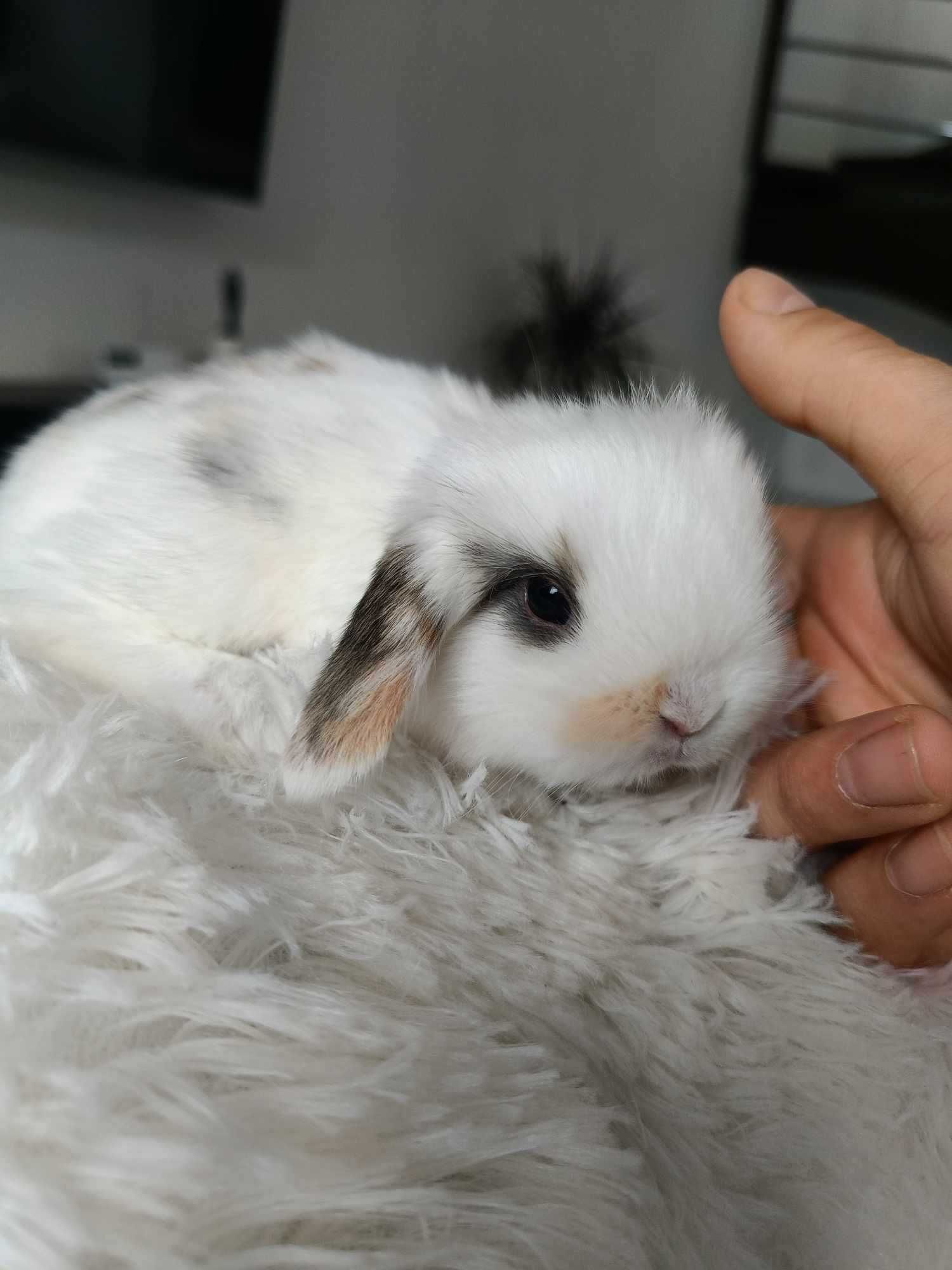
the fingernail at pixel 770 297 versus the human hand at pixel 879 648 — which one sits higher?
the fingernail at pixel 770 297

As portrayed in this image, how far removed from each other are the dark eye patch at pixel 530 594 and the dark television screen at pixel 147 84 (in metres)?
1.85

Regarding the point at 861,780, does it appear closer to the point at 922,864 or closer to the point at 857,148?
the point at 922,864

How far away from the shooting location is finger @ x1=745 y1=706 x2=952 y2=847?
582 mm

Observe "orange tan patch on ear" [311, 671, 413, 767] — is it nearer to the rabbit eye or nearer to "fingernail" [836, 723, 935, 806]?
the rabbit eye

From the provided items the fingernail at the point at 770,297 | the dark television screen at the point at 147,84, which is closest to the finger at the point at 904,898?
the fingernail at the point at 770,297

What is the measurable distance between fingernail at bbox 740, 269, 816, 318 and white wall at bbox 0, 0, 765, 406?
6.01 feet

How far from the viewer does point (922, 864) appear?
609mm

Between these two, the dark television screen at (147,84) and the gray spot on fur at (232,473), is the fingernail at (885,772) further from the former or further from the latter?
the dark television screen at (147,84)

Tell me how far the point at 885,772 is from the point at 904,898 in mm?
86

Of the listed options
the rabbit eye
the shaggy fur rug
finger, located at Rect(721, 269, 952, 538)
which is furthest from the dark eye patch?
finger, located at Rect(721, 269, 952, 538)

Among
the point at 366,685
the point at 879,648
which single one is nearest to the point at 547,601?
the point at 366,685

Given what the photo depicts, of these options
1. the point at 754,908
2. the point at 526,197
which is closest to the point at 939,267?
the point at 526,197

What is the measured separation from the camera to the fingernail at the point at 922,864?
598mm

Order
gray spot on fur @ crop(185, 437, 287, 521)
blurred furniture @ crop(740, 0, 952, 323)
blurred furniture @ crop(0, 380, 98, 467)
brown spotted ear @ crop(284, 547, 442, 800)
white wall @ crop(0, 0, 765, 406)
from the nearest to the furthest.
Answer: brown spotted ear @ crop(284, 547, 442, 800) → gray spot on fur @ crop(185, 437, 287, 521) → blurred furniture @ crop(0, 380, 98, 467) → white wall @ crop(0, 0, 765, 406) → blurred furniture @ crop(740, 0, 952, 323)
